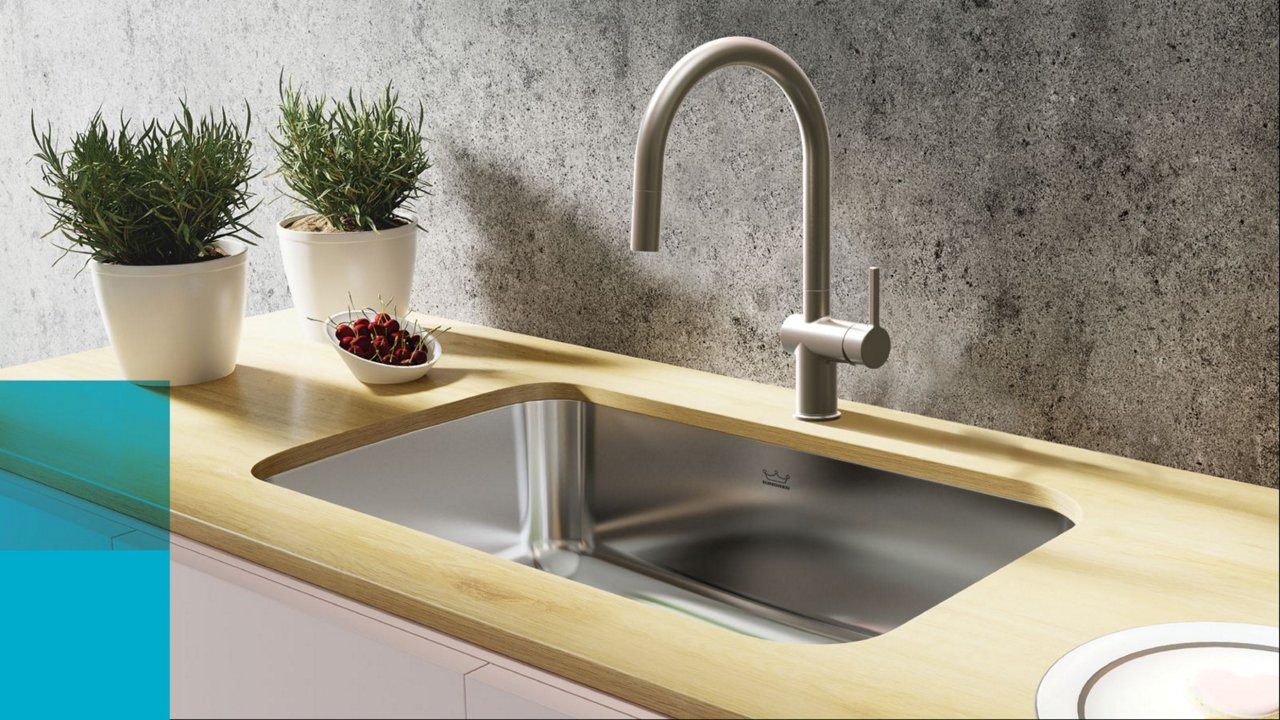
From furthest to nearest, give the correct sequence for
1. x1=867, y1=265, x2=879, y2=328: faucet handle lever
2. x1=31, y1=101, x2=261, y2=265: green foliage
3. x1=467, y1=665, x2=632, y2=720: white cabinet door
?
x1=31, y1=101, x2=261, y2=265: green foliage
x1=867, y1=265, x2=879, y2=328: faucet handle lever
x1=467, y1=665, x2=632, y2=720: white cabinet door

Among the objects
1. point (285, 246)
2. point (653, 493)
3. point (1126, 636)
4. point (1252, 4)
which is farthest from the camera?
point (285, 246)

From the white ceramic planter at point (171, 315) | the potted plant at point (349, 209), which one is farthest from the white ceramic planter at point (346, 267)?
the white ceramic planter at point (171, 315)

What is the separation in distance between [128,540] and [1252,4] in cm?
107

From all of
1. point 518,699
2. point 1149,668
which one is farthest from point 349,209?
point 1149,668

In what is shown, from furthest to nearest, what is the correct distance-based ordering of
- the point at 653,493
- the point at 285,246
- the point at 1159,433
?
the point at 285,246 → the point at 653,493 → the point at 1159,433

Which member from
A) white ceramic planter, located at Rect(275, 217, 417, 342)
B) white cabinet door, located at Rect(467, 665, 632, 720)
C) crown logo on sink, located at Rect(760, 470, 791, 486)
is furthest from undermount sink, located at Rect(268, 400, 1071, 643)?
white cabinet door, located at Rect(467, 665, 632, 720)

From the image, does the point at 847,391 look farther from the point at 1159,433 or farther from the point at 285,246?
the point at 285,246

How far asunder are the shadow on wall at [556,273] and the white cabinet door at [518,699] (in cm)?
71

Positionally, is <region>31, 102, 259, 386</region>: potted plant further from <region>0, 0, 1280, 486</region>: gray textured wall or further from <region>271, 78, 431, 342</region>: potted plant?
<region>0, 0, 1280, 486</region>: gray textured wall

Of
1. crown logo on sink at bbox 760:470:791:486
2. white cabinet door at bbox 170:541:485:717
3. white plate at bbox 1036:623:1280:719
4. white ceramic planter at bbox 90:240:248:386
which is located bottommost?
white cabinet door at bbox 170:541:485:717

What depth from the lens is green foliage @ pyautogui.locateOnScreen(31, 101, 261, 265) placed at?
1.42 meters

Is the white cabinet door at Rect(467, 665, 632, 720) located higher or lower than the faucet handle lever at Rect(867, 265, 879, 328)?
lower

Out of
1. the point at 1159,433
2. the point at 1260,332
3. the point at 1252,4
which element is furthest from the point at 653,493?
the point at 1252,4

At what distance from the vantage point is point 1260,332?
43.7 inches
